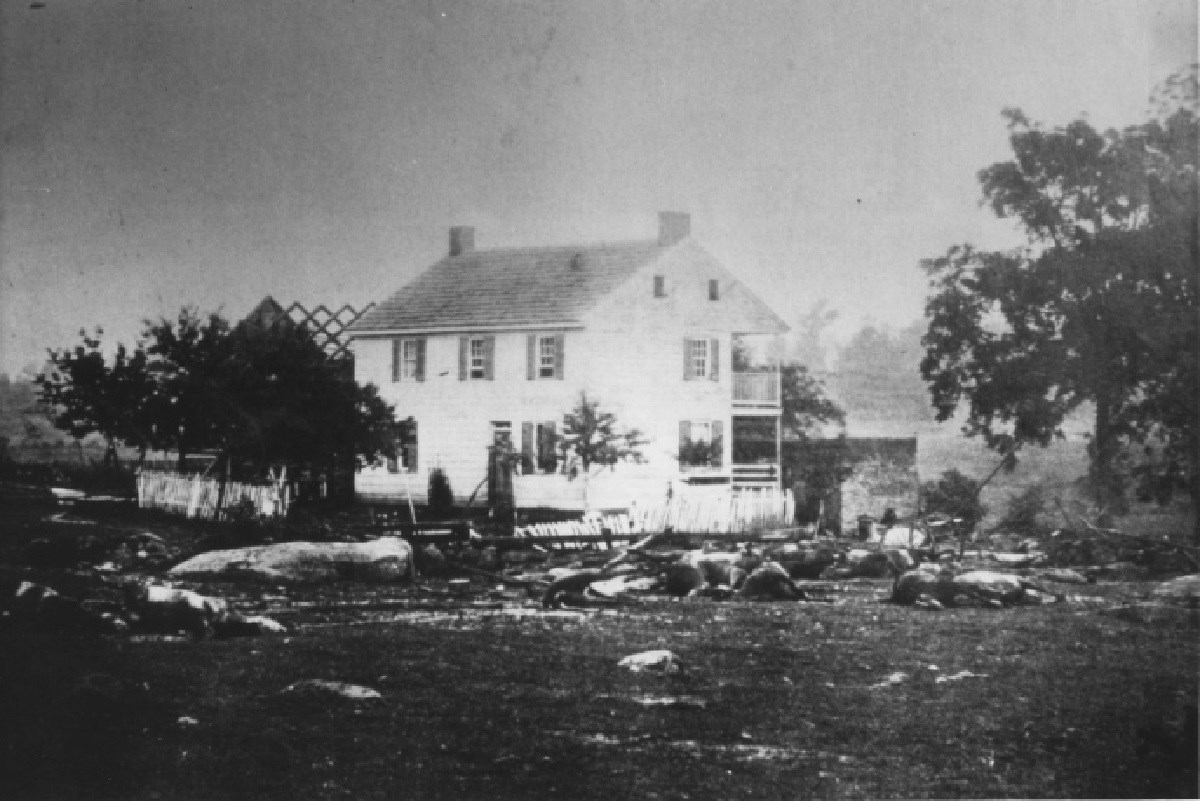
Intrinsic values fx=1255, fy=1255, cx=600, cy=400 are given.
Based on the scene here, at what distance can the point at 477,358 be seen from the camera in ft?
14.8

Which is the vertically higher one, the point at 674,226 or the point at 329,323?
the point at 674,226

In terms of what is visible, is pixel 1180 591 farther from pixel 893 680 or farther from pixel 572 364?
pixel 572 364

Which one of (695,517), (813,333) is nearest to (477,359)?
(695,517)

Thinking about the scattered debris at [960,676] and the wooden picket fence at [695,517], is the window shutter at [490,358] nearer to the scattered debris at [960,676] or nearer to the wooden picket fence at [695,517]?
the wooden picket fence at [695,517]

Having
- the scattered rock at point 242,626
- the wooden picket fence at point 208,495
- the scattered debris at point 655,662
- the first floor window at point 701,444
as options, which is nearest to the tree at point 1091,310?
the first floor window at point 701,444

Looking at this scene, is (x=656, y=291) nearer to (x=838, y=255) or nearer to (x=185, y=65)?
(x=838, y=255)

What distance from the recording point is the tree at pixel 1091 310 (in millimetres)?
4418

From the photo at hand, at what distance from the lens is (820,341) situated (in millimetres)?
4484

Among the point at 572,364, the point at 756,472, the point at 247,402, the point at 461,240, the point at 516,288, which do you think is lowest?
the point at 756,472

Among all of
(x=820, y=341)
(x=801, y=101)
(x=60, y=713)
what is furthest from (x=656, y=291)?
(x=60, y=713)

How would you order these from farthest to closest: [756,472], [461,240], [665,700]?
[461,240] → [756,472] → [665,700]

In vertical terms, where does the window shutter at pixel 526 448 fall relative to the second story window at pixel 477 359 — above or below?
below

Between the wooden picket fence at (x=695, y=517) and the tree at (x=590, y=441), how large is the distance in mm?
132

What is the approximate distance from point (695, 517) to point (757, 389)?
503mm
